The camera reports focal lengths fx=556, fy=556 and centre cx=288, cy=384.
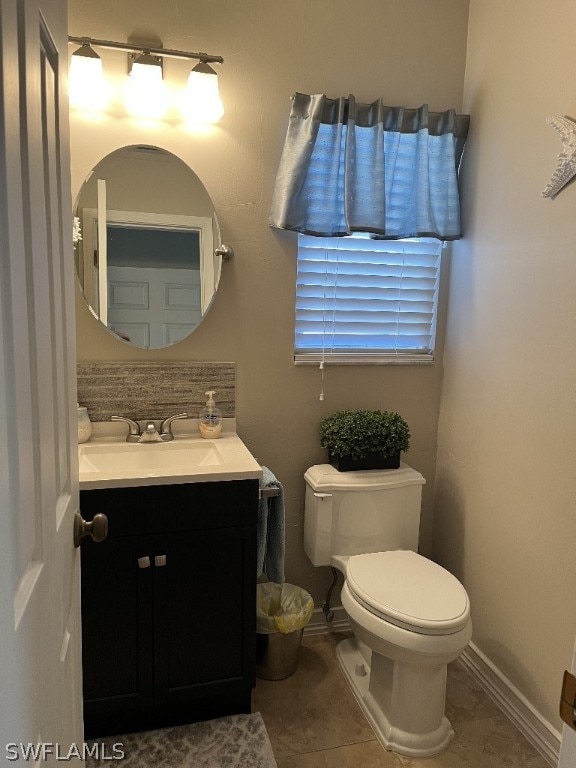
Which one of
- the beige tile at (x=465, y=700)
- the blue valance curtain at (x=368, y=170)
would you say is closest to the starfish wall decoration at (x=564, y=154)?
the blue valance curtain at (x=368, y=170)

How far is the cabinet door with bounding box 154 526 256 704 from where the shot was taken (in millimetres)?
1758

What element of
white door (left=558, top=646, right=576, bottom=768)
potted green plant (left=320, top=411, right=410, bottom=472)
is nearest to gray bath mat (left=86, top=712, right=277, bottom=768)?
potted green plant (left=320, top=411, right=410, bottom=472)

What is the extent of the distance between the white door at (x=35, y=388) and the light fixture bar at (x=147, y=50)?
1019 millimetres

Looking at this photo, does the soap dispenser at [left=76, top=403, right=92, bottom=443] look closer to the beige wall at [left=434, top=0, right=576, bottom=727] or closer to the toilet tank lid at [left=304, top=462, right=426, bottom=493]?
the toilet tank lid at [left=304, top=462, right=426, bottom=493]

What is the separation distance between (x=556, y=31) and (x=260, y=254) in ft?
3.95

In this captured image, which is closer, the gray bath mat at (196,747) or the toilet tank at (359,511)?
the gray bath mat at (196,747)

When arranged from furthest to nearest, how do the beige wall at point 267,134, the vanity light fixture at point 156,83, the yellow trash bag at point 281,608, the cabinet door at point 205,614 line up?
the yellow trash bag at point 281,608, the beige wall at point 267,134, the vanity light fixture at point 156,83, the cabinet door at point 205,614

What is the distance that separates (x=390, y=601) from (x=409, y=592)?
91 millimetres

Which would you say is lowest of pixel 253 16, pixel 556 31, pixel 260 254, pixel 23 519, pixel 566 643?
pixel 566 643

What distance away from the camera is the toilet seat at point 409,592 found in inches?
66.3

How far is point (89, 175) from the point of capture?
1.95 meters

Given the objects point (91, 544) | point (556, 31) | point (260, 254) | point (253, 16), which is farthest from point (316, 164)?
point (91, 544)

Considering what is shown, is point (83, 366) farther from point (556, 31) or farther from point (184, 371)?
point (556, 31)

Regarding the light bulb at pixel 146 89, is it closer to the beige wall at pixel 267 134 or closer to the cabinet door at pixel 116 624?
the beige wall at pixel 267 134
